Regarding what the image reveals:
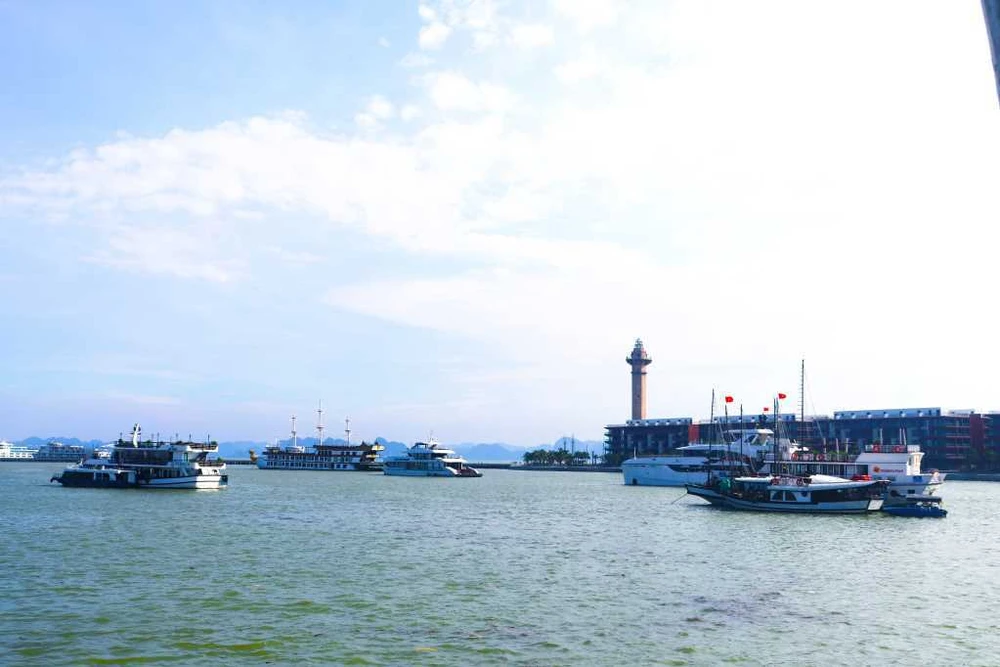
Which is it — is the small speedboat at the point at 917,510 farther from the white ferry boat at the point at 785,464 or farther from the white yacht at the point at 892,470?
the white ferry boat at the point at 785,464

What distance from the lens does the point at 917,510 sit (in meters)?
86.9

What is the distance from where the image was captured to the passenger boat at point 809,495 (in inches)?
3465

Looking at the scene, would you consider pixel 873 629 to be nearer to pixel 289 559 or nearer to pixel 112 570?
pixel 289 559

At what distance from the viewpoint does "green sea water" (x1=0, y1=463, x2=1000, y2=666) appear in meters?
30.7

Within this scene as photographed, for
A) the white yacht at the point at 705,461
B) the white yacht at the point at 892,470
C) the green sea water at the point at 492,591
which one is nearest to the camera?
the green sea water at the point at 492,591

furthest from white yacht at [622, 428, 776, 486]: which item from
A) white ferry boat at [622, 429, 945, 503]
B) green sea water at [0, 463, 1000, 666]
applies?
green sea water at [0, 463, 1000, 666]

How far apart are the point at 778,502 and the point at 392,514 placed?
130ft

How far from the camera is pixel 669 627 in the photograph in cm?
3406

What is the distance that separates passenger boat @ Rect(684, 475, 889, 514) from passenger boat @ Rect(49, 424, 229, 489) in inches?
2768

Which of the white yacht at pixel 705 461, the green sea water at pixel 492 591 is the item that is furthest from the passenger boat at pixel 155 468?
the white yacht at pixel 705 461

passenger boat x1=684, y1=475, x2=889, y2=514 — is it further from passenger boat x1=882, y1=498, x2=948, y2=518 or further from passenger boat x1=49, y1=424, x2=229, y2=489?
passenger boat x1=49, y1=424, x2=229, y2=489

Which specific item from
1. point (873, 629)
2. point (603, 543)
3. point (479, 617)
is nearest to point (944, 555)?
point (603, 543)

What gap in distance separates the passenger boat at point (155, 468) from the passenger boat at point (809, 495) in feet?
231

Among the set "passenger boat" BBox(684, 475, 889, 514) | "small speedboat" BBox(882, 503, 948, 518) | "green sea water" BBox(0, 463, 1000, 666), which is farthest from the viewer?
"passenger boat" BBox(684, 475, 889, 514)
